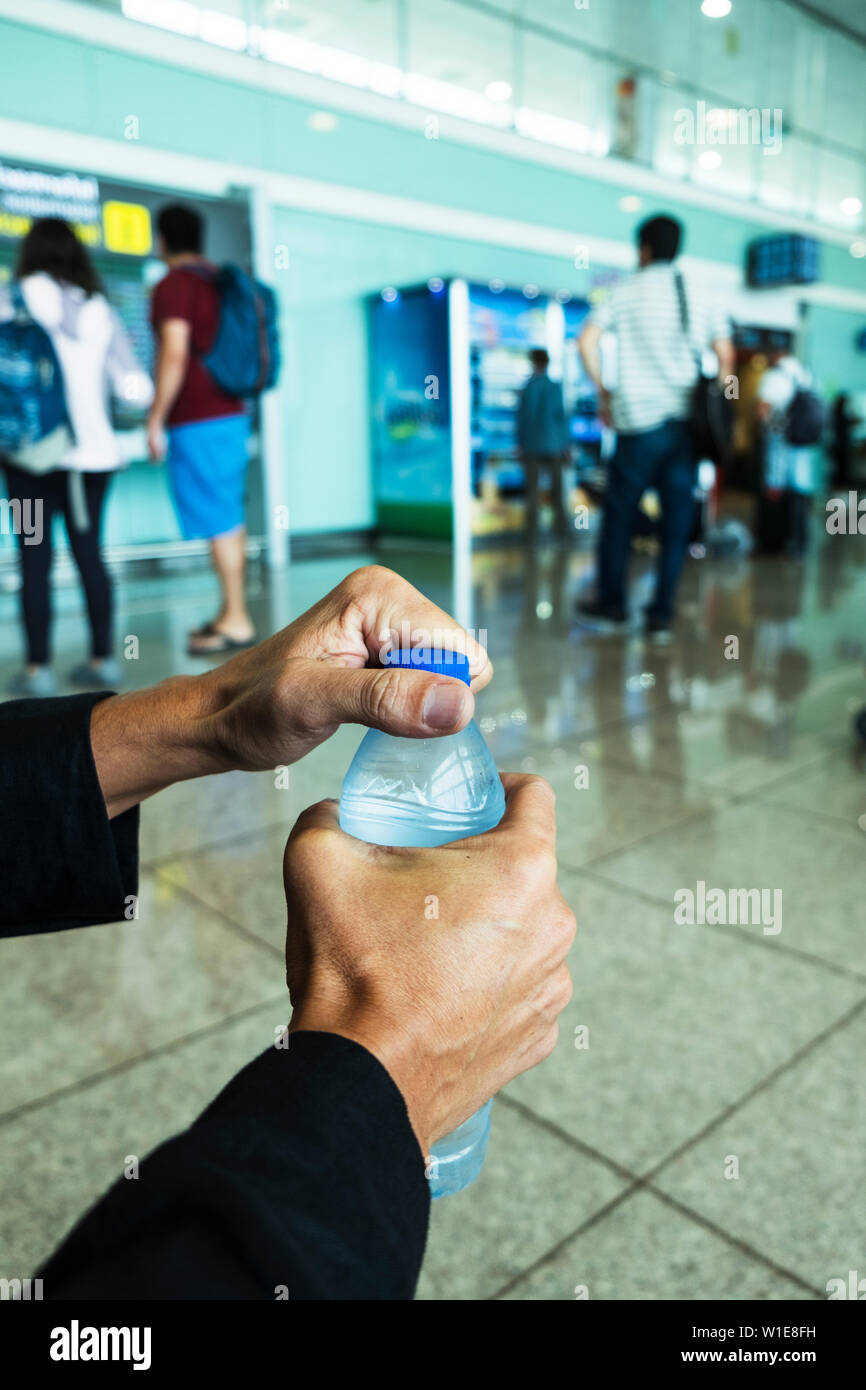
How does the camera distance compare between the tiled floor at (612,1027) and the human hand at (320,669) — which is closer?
the human hand at (320,669)

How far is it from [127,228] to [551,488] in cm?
495

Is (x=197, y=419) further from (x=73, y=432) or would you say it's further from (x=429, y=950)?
(x=429, y=950)

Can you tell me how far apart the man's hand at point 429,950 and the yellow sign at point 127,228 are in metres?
8.08

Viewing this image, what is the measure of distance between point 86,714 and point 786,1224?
1.26 meters

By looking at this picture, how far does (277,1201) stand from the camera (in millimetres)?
491

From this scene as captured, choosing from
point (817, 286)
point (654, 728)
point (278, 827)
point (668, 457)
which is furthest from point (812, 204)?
point (278, 827)

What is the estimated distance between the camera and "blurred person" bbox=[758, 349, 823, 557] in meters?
8.55

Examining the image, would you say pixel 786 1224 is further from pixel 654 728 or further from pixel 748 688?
pixel 748 688

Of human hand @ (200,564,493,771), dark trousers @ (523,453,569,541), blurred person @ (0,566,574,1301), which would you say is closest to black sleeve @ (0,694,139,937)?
blurred person @ (0,566,574,1301)

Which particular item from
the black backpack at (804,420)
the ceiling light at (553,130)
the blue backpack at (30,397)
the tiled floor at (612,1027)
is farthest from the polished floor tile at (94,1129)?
the ceiling light at (553,130)

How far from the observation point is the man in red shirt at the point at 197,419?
177 inches

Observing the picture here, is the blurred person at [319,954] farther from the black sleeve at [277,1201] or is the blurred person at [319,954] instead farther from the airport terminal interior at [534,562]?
the airport terminal interior at [534,562]

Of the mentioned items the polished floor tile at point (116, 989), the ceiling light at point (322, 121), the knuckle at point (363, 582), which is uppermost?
the ceiling light at point (322, 121)
